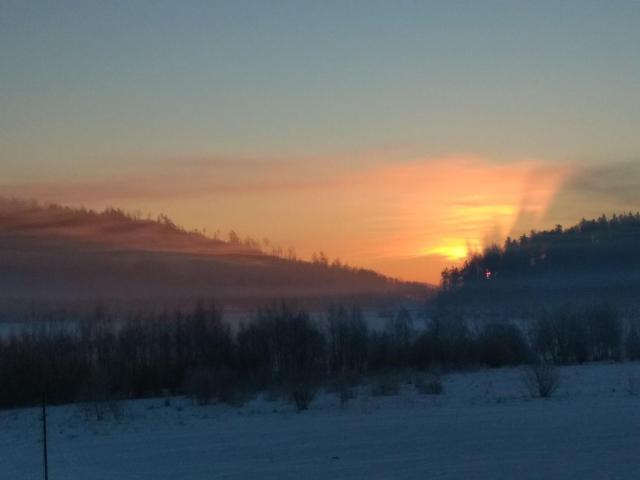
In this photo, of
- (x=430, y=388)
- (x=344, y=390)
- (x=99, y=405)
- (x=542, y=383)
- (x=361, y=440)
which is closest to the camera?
(x=361, y=440)

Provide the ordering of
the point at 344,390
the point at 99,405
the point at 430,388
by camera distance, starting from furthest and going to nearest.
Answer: the point at 430,388
the point at 344,390
the point at 99,405

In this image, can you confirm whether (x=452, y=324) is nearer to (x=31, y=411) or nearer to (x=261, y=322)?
(x=261, y=322)

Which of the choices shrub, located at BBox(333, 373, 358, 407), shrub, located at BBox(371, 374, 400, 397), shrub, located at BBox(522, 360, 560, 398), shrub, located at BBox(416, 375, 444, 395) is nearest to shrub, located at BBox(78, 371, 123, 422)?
shrub, located at BBox(333, 373, 358, 407)

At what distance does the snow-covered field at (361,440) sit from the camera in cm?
2236

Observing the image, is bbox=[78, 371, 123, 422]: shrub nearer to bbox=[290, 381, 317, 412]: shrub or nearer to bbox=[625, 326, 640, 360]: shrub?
bbox=[290, 381, 317, 412]: shrub

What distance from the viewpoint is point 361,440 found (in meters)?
27.6

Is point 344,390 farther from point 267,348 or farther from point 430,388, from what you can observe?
point 267,348

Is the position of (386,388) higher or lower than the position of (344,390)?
lower

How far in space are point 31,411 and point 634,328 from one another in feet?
180

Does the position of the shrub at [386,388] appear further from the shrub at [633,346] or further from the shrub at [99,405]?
the shrub at [633,346]

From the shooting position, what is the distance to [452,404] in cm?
3862

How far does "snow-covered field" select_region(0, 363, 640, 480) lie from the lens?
22.4 metres

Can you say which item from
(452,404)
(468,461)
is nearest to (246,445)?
(468,461)

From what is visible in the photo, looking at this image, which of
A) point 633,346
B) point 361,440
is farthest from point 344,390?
point 633,346
